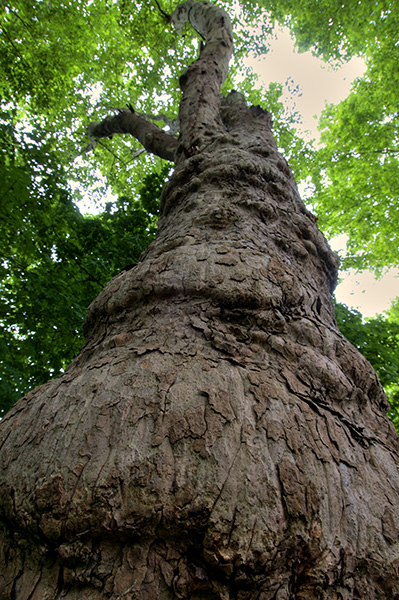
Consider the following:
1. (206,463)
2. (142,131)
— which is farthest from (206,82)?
(206,463)

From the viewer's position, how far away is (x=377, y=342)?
4.49 metres

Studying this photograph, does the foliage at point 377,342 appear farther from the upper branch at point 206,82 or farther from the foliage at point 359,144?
the foliage at point 359,144

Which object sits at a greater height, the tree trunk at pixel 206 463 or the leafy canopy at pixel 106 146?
the leafy canopy at pixel 106 146

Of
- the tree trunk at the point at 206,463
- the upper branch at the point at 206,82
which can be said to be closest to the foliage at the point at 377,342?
the upper branch at the point at 206,82

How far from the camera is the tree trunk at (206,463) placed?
711 mm

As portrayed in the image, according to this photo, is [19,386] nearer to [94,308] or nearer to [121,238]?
[94,308]

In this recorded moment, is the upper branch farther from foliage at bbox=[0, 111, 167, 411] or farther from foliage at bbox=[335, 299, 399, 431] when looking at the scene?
foliage at bbox=[335, 299, 399, 431]

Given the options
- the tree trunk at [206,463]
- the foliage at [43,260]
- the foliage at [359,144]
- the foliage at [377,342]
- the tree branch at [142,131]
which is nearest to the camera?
the tree trunk at [206,463]

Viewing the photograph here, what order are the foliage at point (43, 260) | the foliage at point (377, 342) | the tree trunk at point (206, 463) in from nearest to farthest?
the tree trunk at point (206, 463) < the foliage at point (43, 260) < the foliage at point (377, 342)

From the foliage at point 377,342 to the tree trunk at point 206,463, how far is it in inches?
134

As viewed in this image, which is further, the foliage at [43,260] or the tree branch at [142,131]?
the tree branch at [142,131]

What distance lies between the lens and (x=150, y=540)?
2.41 ft

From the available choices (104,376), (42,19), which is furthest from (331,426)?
(42,19)

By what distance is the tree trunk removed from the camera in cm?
71
